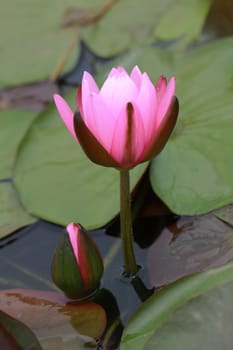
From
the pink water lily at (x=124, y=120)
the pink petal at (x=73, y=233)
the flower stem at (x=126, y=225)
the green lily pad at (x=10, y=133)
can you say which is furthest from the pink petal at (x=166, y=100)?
the green lily pad at (x=10, y=133)

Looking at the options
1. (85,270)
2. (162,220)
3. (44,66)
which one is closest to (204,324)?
(85,270)

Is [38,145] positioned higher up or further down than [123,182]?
higher up

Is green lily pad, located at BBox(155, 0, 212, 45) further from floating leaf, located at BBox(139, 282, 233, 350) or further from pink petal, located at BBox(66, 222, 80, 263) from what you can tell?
floating leaf, located at BBox(139, 282, 233, 350)

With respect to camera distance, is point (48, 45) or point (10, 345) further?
point (48, 45)

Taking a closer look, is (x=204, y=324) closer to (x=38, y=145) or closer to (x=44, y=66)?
(x=38, y=145)

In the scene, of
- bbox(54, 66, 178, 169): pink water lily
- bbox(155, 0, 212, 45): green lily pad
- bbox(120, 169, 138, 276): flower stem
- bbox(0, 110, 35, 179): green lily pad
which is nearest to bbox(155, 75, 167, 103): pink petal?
bbox(54, 66, 178, 169): pink water lily

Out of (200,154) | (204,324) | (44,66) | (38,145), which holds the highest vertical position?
(44,66)

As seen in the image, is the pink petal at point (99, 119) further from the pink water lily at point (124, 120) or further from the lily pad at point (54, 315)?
the lily pad at point (54, 315)

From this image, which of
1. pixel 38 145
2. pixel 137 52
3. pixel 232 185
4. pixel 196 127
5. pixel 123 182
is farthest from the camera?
pixel 137 52
